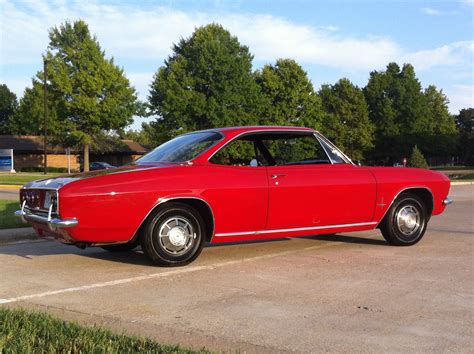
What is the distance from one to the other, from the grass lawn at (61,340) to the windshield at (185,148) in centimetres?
314

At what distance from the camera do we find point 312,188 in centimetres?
682

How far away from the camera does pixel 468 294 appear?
512 centimetres

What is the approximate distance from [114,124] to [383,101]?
41.4 metres

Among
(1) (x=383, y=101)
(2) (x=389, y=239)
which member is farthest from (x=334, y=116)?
(2) (x=389, y=239)

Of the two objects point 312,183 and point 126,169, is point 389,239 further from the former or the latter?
point 126,169

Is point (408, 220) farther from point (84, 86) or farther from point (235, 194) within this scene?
point (84, 86)

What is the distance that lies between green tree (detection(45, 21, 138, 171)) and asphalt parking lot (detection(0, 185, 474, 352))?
4027cm

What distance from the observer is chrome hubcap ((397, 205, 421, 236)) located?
7750 millimetres

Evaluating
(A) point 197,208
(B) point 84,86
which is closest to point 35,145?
(B) point 84,86

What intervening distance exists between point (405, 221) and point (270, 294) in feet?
11.5

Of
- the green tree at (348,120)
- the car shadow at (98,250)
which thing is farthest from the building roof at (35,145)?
the car shadow at (98,250)

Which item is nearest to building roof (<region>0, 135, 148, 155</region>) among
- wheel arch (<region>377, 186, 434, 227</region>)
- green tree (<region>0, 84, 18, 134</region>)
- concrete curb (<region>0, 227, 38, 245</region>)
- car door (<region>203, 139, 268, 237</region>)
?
green tree (<region>0, 84, 18, 134</region>)

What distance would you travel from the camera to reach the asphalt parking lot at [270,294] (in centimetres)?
391

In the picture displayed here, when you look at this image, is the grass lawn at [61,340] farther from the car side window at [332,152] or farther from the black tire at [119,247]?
the car side window at [332,152]
